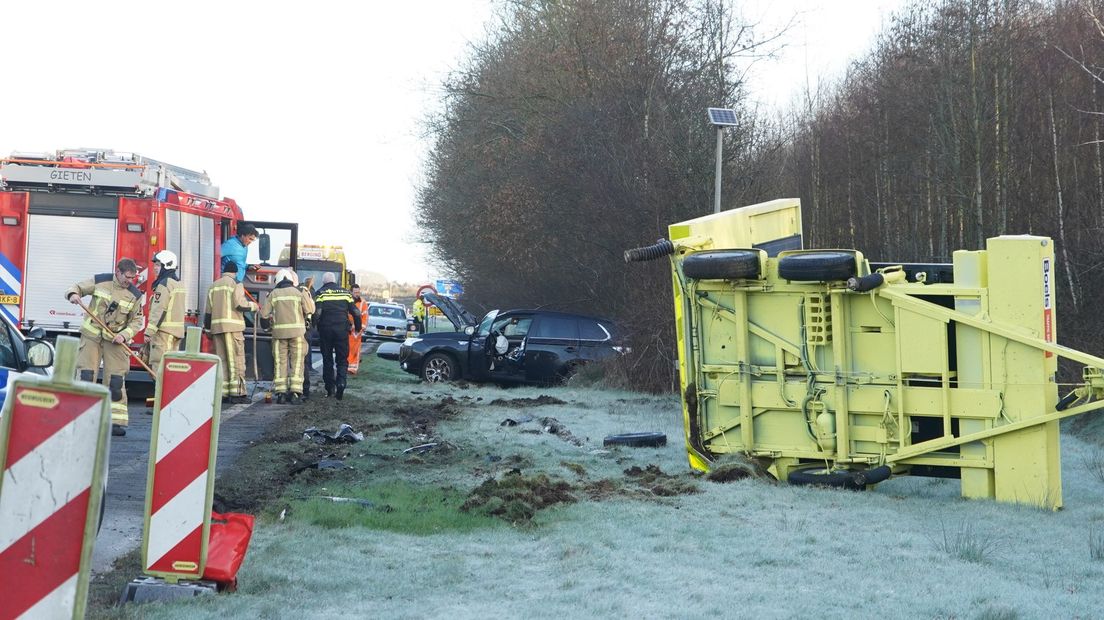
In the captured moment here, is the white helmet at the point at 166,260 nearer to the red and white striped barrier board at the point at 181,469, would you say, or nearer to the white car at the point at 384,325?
the red and white striped barrier board at the point at 181,469

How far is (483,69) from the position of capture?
31422 mm

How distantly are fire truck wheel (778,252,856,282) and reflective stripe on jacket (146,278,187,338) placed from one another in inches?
281

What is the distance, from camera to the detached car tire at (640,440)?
11094 millimetres

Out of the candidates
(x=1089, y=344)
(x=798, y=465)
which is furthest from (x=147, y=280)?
(x=1089, y=344)

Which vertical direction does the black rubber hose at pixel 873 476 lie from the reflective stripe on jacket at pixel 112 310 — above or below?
below

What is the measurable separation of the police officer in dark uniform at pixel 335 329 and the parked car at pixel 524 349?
353 centimetres

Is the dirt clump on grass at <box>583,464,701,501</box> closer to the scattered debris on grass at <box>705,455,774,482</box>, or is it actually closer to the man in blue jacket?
the scattered debris on grass at <box>705,455,774,482</box>

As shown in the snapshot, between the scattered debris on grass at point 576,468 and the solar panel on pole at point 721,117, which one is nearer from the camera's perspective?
the scattered debris on grass at point 576,468

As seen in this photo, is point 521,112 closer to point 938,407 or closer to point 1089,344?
point 1089,344

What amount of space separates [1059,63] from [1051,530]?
17889 mm

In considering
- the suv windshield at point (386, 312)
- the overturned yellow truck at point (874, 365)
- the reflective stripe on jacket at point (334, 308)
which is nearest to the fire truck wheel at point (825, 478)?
the overturned yellow truck at point (874, 365)

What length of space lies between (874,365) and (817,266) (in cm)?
82

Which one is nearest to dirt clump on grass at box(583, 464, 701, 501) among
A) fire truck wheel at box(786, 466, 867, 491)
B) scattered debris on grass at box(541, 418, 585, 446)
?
fire truck wheel at box(786, 466, 867, 491)

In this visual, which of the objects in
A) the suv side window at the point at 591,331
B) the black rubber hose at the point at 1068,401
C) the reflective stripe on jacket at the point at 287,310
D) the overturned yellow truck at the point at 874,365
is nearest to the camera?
the black rubber hose at the point at 1068,401
